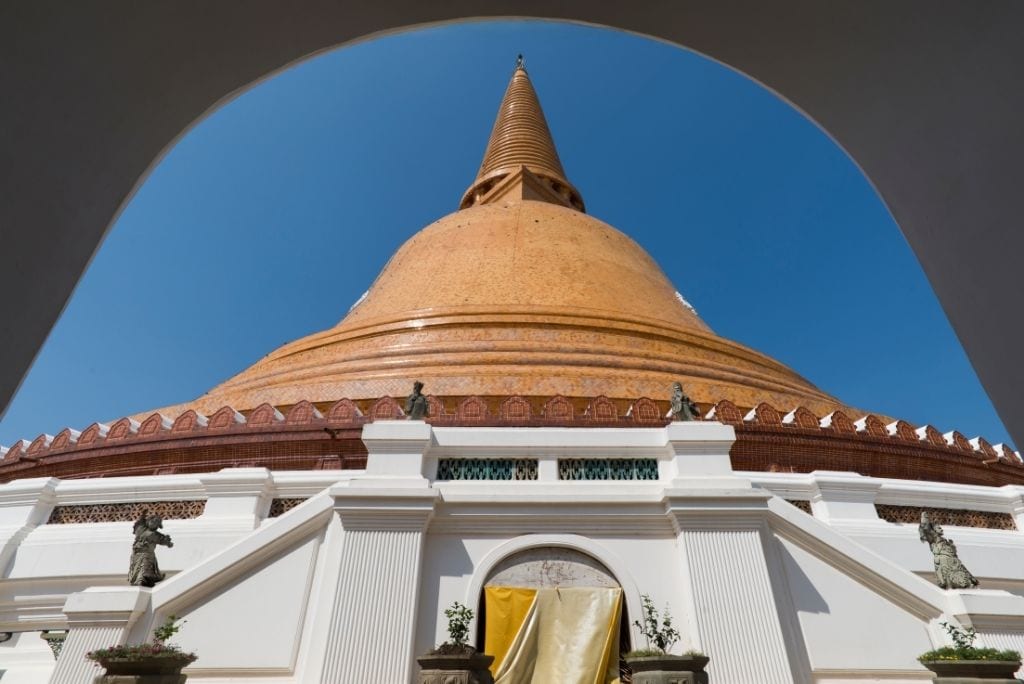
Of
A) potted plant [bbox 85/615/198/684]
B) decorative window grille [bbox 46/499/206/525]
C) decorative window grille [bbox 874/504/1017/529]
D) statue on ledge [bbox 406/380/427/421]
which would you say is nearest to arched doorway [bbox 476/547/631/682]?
statue on ledge [bbox 406/380/427/421]

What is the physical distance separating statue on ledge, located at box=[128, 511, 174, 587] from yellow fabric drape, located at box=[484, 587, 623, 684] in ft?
14.1

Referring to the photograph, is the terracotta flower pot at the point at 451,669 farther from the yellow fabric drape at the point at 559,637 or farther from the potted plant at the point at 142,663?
the potted plant at the point at 142,663

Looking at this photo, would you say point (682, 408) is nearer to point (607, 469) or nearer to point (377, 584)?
point (607, 469)

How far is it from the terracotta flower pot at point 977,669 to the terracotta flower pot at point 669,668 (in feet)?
8.84

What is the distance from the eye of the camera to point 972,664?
6.21m

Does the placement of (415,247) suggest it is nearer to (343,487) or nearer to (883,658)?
(343,487)

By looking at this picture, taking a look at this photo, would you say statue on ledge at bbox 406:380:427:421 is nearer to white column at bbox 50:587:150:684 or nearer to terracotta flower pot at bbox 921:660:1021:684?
white column at bbox 50:587:150:684

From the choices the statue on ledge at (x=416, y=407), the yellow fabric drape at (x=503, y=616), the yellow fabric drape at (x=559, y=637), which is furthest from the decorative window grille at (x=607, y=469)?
the statue on ledge at (x=416, y=407)

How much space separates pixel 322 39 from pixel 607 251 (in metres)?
18.0

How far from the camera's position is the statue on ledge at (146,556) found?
7398 millimetres

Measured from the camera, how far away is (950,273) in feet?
5.29

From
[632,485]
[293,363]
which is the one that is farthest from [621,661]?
[293,363]

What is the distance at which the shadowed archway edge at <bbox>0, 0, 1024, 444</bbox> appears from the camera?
1312 millimetres

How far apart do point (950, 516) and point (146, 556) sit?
41.7 ft
